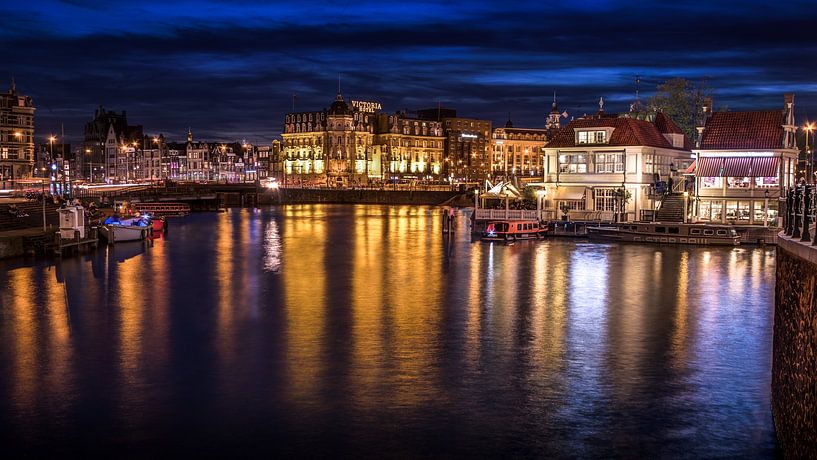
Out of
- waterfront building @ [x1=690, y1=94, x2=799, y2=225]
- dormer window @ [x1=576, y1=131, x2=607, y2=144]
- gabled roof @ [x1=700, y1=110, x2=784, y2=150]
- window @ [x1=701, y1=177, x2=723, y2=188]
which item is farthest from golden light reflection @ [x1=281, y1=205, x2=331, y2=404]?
gabled roof @ [x1=700, y1=110, x2=784, y2=150]

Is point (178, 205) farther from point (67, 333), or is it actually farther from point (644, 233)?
point (67, 333)

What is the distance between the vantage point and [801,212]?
17312 mm

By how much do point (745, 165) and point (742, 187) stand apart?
189 centimetres

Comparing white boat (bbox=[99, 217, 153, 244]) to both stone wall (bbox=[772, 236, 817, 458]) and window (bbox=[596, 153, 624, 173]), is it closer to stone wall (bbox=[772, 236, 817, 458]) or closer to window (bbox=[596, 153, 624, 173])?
window (bbox=[596, 153, 624, 173])

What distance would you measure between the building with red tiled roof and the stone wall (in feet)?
190

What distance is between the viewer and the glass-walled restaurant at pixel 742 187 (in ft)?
219

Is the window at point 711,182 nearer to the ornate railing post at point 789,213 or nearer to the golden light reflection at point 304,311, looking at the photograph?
the golden light reflection at point 304,311

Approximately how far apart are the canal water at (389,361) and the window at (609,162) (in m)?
27.8

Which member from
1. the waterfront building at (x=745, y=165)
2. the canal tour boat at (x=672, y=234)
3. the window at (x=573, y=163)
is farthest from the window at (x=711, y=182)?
the window at (x=573, y=163)

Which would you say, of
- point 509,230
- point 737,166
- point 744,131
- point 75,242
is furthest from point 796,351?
point 744,131

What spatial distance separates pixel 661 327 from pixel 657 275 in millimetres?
16028

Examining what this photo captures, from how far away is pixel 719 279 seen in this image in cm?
4538

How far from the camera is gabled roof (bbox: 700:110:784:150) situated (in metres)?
67.4

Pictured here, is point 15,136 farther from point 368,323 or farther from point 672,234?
point 368,323
